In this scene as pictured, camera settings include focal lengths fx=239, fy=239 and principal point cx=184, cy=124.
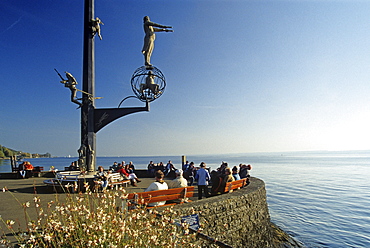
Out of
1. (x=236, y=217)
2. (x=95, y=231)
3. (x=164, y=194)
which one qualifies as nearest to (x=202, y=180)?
(x=236, y=217)

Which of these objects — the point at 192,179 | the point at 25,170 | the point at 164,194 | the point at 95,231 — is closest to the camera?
the point at 95,231

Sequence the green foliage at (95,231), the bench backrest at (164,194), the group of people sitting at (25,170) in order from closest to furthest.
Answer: the green foliage at (95,231)
the bench backrest at (164,194)
the group of people sitting at (25,170)

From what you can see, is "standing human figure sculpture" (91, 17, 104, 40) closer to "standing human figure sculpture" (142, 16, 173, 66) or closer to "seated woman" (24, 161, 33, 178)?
"standing human figure sculpture" (142, 16, 173, 66)

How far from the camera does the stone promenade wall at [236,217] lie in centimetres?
664

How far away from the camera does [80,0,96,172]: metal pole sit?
12023 millimetres

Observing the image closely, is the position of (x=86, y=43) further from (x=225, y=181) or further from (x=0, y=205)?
(x=225, y=181)

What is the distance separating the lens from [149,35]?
11922 mm

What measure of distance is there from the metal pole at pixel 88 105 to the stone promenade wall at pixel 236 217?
737cm

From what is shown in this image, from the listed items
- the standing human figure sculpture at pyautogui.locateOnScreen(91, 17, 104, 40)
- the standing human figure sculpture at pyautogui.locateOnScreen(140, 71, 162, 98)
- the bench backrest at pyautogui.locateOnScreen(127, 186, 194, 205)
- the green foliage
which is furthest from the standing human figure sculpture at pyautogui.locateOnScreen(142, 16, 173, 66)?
the green foliage

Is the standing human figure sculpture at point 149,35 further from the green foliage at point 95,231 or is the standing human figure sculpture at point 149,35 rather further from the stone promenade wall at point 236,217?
the green foliage at point 95,231

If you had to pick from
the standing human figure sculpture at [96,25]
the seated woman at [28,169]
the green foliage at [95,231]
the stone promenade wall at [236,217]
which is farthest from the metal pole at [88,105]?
the green foliage at [95,231]

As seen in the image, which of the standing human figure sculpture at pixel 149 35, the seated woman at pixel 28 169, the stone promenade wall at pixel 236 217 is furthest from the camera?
the seated woman at pixel 28 169

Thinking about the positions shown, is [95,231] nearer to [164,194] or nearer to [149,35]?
[164,194]

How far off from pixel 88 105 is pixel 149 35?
472 centimetres
